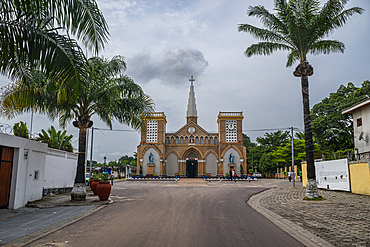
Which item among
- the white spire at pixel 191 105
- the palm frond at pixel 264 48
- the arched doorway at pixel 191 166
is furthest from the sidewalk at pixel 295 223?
the white spire at pixel 191 105

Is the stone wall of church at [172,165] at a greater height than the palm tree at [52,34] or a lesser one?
lesser

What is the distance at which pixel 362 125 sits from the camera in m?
19.8

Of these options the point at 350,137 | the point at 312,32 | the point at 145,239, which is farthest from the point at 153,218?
the point at 350,137

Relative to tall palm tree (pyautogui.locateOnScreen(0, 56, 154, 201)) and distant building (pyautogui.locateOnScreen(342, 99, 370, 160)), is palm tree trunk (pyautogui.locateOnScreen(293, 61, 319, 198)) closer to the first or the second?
distant building (pyautogui.locateOnScreen(342, 99, 370, 160))

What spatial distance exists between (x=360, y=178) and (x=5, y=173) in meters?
16.4

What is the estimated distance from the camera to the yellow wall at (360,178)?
46.9ft

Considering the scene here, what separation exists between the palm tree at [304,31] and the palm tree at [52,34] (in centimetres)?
1049

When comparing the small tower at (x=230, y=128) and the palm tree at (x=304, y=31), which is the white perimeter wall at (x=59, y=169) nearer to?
the palm tree at (x=304, y=31)

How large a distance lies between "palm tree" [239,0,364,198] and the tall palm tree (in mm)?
6775

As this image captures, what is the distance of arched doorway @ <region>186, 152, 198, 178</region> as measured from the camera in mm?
49406

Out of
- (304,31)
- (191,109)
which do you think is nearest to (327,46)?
(304,31)

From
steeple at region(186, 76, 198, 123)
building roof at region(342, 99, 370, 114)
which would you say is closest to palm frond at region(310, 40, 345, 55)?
building roof at region(342, 99, 370, 114)

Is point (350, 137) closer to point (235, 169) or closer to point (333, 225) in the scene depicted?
point (235, 169)

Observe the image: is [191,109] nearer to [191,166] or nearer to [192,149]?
[192,149]
